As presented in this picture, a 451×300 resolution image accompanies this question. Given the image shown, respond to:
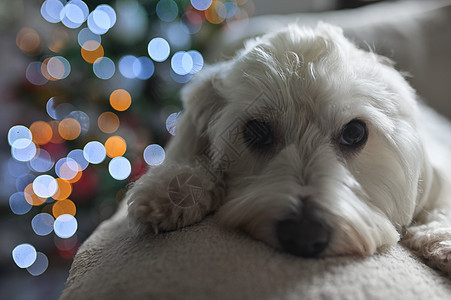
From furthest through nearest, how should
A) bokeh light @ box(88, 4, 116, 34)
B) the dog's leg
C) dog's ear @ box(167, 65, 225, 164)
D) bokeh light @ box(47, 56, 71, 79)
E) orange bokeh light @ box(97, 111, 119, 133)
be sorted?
orange bokeh light @ box(97, 111, 119, 133) < bokeh light @ box(47, 56, 71, 79) < bokeh light @ box(88, 4, 116, 34) < dog's ear @ box(167, 65, 225, 164) < the dog's leg

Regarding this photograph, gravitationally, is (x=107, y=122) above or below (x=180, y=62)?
below

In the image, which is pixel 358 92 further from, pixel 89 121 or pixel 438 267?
pixel 89 121

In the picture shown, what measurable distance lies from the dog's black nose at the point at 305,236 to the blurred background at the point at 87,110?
1.61 meters

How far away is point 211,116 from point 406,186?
0.63 metres

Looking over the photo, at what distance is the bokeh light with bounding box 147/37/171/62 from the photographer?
253 cm

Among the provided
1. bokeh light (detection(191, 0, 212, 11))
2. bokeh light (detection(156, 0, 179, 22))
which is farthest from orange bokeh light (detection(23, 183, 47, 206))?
bokeh light (detection(191, 0, 212, 11))

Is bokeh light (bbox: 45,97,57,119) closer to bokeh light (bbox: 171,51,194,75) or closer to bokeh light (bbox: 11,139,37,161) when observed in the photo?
bokeh light (bbox: 11,139,37,161)

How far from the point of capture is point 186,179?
3.71 feet

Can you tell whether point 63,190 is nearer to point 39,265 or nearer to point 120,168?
point 120,168

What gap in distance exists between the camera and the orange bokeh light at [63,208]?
109 inches

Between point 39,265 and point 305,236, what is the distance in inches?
107

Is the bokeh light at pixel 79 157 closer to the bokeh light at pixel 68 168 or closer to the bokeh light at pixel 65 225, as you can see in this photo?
the bokeh light at pixel 68 168

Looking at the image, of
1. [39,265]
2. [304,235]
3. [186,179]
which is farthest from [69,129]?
[304,235]

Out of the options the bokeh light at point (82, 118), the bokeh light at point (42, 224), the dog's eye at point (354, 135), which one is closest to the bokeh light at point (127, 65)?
the bokeh light at point (82, 118)
